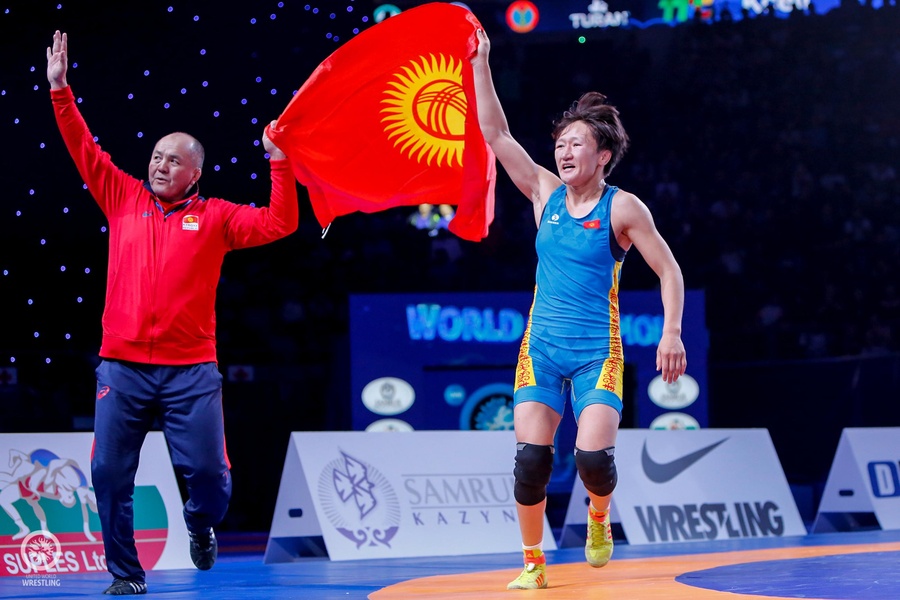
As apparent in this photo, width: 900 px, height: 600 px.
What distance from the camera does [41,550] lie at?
6410 millimetres

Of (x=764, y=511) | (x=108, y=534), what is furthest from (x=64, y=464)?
(x=764, y=511)

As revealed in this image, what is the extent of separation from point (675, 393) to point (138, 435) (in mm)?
8446

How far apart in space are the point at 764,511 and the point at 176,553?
4508 mm

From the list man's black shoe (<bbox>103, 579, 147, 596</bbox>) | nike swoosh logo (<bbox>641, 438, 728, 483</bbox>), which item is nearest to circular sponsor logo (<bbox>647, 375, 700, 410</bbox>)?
nike swoosh logo (<bbox>641, 438, 728, 483</bbox>)

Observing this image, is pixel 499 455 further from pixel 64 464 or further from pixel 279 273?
pixel 279 273

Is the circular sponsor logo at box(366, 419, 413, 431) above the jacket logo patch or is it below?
below

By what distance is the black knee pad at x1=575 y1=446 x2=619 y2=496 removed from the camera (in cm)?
463

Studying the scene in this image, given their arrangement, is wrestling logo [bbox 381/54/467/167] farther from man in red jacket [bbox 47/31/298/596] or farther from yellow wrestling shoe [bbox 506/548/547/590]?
yellow wrestling shoe [bbox 506/548/547/590]

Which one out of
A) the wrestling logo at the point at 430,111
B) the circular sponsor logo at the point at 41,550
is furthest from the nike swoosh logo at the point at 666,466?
the circular sponsor logo at the point at 41,550

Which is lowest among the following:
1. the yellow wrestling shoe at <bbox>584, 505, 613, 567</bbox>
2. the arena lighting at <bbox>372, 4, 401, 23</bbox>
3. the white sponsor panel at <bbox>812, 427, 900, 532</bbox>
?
the white sponsor panel at <bbox>812, 427, 900, 532</bbox>

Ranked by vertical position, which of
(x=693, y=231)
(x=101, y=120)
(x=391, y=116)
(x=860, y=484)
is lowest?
(x=860, y=484)

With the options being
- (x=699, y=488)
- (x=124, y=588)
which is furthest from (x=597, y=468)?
(x=699, y=488)

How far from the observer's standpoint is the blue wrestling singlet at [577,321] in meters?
4.76

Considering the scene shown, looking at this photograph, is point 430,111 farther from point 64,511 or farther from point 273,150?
point 64,511
